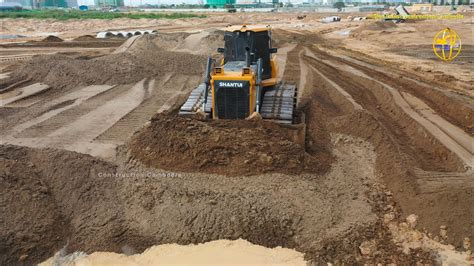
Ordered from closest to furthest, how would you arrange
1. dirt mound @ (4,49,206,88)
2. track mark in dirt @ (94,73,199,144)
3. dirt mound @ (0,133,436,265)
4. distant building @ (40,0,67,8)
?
dirt mound @ (0,133,436,265), track mark in dirt @ (94,73,199,144), dirt mound @ (4,49,206,88), distant building @ (40,0,67,8)

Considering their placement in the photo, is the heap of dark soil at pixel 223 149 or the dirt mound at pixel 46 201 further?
the heap of dark soil at pixel 223 149

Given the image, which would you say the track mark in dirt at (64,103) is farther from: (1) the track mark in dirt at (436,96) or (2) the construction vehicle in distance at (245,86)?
(1) the track mark in dirt at (436,96)

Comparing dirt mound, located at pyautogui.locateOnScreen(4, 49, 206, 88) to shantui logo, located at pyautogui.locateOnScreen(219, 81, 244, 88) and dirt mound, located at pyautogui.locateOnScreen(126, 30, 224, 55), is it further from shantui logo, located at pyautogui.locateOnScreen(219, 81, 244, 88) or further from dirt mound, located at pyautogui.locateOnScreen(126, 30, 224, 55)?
shantui logo, located at pyautogui.locateOnScreen(219, 81, 244, 88)

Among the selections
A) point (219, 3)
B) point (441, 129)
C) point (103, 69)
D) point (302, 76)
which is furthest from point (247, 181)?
point (219, 3)

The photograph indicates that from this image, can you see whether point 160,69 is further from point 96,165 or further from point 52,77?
point 96,165

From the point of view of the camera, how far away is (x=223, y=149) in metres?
7.98

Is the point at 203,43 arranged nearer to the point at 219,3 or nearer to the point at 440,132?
the point at 440,132

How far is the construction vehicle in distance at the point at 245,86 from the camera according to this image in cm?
884

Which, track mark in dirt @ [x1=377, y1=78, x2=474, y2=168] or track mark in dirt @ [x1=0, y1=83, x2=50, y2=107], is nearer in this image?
track mark in dirt @ [x1=377, y1=78, x2=474, y2=168]

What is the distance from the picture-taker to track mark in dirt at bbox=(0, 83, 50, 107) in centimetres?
1418

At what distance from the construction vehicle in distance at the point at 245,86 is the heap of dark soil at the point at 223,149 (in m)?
0.63

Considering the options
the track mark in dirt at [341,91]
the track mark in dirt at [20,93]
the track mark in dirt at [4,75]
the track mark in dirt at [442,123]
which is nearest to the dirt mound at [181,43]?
the track mark in dirt at [4,75]

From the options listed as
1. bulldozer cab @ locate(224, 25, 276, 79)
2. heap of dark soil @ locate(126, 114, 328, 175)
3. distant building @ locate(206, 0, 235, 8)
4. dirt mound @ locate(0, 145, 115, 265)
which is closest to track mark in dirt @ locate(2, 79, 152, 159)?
dirt mound @ locate(0, 145, 115, 265)

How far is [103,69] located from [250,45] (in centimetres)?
1030
